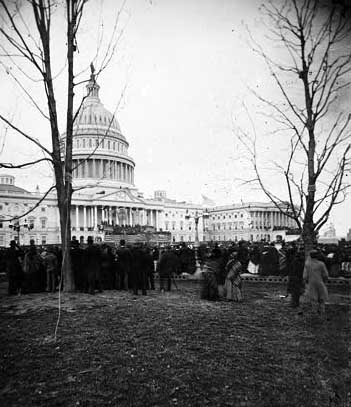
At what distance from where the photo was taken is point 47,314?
24.4ft

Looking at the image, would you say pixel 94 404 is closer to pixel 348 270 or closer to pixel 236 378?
pixel 236 378

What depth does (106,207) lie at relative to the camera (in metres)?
77.2

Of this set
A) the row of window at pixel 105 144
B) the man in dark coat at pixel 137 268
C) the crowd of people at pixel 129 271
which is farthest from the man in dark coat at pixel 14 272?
the row of window at pixel 105 144

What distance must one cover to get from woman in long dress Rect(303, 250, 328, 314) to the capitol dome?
238 feet

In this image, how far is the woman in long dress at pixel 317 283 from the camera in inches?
316

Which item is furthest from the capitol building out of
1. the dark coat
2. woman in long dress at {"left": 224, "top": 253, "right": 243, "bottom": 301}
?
woman in long dress at {"left": 224, "top": 253, "right": 243, "bottom": 301}

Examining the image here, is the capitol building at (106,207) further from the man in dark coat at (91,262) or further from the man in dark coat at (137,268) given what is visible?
the man in dark coat at (91,262)

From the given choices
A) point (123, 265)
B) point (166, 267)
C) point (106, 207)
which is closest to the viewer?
point (123, 265)

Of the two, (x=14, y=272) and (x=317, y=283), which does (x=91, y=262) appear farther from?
(x=317, y=283)

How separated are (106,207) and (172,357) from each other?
7408 centimetres

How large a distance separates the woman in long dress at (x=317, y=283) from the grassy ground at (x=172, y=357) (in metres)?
0.43

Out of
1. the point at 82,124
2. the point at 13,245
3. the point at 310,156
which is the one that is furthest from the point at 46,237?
the point at 310,156

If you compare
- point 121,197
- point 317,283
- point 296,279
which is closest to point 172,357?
point 317,283

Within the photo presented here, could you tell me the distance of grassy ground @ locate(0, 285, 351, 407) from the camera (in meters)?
3.72
